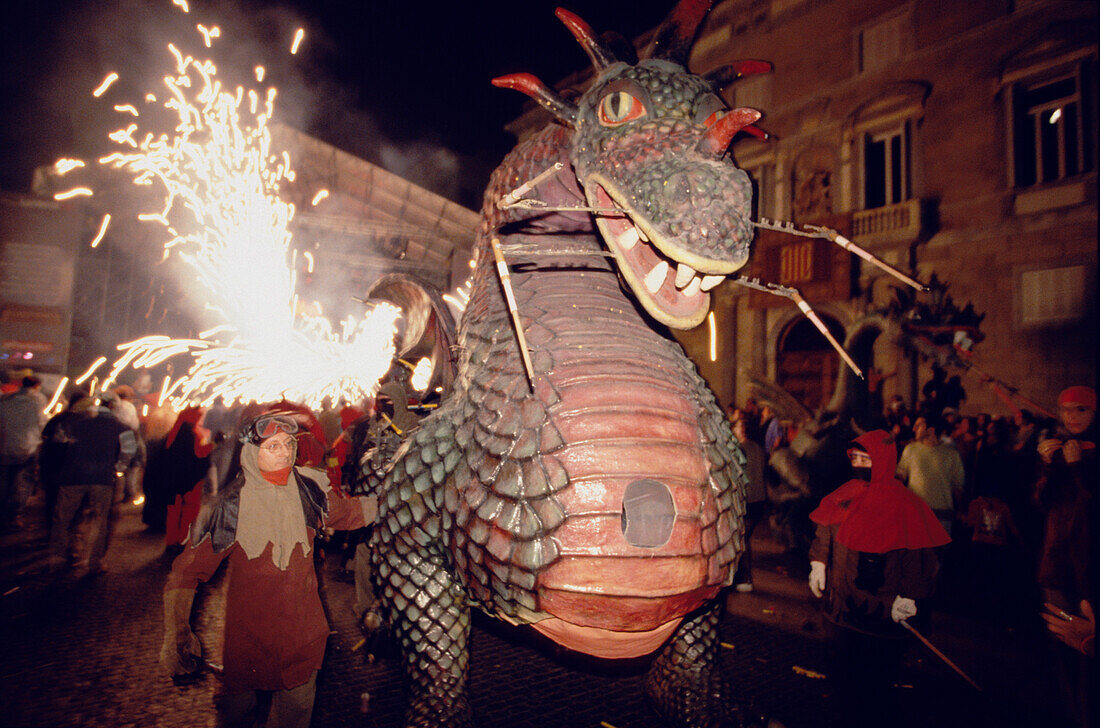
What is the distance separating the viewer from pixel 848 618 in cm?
294

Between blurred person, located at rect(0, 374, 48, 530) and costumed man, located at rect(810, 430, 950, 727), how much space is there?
820 centimetres

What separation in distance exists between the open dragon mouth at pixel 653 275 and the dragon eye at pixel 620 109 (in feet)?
0.77

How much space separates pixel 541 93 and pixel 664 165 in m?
0.66

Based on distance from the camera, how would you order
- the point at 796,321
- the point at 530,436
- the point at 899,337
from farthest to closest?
the point at 796,321
the point at 899,337
the point at 530,436

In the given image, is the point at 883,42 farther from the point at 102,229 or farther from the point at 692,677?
the point at 102,229

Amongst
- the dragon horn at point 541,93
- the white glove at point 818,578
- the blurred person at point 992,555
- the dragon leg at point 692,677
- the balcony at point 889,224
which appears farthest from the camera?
the balcony at point 889,224

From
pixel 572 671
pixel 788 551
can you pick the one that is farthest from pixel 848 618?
pixel 788 551

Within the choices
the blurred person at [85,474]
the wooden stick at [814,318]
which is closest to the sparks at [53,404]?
the blurred person at [85,474]

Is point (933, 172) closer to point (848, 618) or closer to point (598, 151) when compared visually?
point (848, 618)

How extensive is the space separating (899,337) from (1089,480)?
374cm

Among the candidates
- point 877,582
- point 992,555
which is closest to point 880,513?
point 877,582

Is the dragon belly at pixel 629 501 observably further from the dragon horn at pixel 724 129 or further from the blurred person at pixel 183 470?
the blurred person at pixel 183 470

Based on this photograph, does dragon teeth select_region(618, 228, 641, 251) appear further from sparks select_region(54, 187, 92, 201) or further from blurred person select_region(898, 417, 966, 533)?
sparks select_region(54, 187, 92, 201)

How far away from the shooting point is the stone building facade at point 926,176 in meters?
9.89
